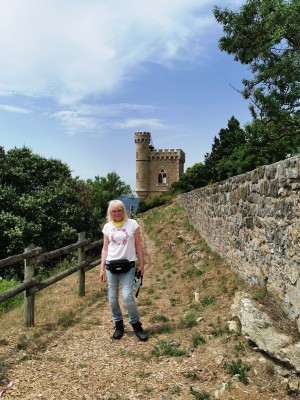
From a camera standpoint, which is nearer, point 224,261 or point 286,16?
point 224,261

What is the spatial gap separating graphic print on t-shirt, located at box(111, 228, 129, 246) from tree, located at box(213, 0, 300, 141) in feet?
39.0

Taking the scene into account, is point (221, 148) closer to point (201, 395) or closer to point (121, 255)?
point (121, 255)

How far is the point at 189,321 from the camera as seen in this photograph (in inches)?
221

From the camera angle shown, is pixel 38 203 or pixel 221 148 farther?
pixel 221 148

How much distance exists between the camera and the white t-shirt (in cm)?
524

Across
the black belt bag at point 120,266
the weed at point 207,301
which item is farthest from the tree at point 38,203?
the black belt bag at point 120,266

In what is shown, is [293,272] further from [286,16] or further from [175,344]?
[286,16]

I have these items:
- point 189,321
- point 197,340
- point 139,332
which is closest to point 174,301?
point 189,321

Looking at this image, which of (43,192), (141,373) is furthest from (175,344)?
(43,192)

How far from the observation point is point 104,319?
20.5 ft

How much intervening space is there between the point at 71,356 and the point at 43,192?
12807 millimetres

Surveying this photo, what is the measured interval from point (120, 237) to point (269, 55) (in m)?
13.4

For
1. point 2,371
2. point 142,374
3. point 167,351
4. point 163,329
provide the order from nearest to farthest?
point 142,374, point 2,371, point 167,351, point 163,329

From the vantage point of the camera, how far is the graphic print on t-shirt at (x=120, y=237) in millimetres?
5254
